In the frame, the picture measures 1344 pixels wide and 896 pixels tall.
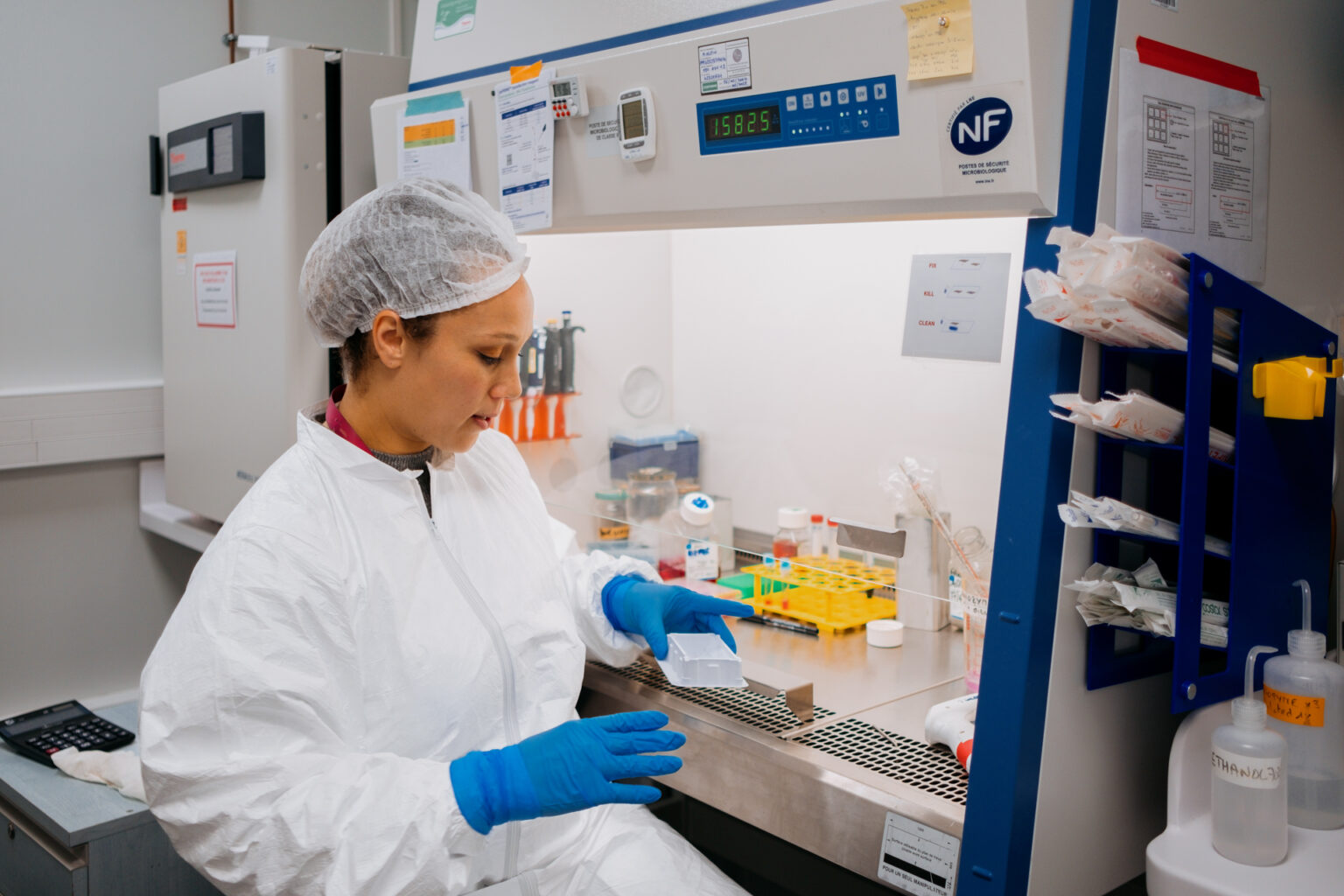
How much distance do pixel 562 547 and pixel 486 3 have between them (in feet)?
2.95

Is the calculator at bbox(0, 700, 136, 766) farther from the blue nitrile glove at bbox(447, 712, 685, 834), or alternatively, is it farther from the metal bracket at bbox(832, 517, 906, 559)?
the metal bracket at bbox(832, 517, 906, 559)

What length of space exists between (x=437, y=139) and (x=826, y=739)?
118 centimetres

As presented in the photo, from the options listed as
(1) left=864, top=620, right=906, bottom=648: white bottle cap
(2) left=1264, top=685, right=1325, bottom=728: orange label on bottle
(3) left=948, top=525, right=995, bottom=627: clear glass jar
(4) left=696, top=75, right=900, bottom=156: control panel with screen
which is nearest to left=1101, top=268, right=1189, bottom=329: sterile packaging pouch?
(4) left=696, top=75, right=900, bottom=156: control panel with screen

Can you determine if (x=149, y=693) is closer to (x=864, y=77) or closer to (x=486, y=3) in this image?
(x=864, y=77)

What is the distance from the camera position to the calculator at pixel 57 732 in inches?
89.4

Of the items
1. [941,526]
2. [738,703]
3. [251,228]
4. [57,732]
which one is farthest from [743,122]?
[57,732]

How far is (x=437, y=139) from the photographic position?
1832 mm

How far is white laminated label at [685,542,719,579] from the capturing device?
79.0 inches

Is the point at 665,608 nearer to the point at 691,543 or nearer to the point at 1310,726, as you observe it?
the point at 691,543

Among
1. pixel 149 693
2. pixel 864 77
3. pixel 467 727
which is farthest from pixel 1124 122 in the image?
pixel 149 693

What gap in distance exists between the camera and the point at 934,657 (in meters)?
1.68

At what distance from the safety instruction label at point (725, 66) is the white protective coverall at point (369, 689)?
0.61 metres

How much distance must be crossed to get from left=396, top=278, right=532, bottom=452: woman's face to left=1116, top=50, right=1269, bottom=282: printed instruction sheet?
718 mm

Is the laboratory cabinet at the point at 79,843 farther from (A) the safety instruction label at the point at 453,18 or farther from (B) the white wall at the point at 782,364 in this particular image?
(A) the safety instruction label at the point at 453,18
